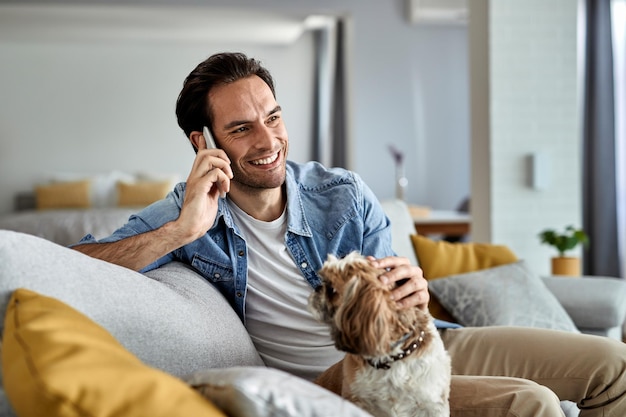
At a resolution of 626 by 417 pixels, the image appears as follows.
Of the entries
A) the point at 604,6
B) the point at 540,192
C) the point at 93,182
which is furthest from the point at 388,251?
the point at 93,182

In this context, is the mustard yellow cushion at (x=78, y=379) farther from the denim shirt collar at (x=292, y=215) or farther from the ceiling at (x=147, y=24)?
the ceiling at (x=147, y=24)

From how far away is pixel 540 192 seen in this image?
470 cm

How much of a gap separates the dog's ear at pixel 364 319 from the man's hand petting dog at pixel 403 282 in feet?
0.33

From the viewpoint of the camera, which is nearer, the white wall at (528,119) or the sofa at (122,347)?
the sofa at (122,347)

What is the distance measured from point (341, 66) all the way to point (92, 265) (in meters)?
7.58

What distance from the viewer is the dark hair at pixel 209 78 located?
6.84 ft

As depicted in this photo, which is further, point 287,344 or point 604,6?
point 604,6

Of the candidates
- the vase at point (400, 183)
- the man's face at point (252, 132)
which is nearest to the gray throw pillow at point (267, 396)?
the man's face at point (252, 132)

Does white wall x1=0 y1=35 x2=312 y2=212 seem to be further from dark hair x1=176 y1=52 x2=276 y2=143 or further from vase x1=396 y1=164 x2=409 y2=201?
dark hair x1=176 y1=52 x2=276 y2=143

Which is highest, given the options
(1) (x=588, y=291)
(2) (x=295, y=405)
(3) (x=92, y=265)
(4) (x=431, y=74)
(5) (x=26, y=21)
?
(5) (x=26, y=21)

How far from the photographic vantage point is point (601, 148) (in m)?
5.65

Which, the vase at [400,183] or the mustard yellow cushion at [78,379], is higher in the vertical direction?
the mustard yellow cushion at [78,379]

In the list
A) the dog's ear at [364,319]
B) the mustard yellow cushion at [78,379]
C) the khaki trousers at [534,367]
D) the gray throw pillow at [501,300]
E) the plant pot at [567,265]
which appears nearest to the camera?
the mustard yellow cushion at [78,379]

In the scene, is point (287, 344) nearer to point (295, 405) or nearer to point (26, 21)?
point (295, 405)
